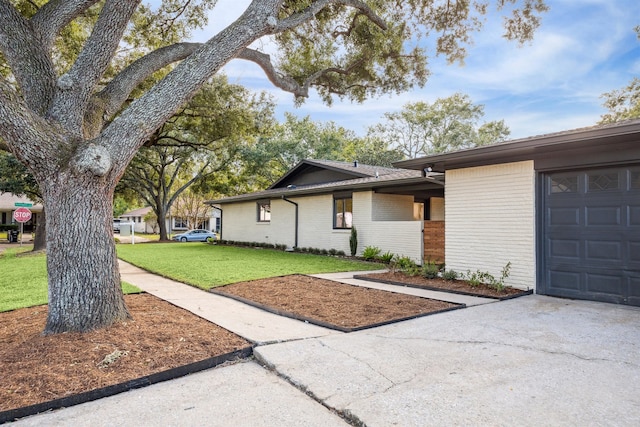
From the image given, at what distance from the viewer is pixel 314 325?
4.92m

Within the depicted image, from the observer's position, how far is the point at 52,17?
482cm

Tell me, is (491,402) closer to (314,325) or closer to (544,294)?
(314,325)

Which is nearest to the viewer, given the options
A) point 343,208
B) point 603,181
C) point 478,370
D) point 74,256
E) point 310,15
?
point 478,370

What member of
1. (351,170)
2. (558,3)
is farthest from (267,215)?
(558,3)

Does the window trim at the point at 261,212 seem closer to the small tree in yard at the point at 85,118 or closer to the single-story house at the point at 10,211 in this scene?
the small tree in yard at the point at 85,118

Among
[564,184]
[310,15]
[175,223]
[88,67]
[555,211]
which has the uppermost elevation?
[310,15]

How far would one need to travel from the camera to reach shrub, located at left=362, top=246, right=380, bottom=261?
498 inches

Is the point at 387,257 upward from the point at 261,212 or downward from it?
downward

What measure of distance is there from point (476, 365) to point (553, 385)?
62cm

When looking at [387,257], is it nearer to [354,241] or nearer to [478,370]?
[354,241]

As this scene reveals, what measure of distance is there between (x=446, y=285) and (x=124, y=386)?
6174mm

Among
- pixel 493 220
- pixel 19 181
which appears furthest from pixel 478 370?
pixel 19 181

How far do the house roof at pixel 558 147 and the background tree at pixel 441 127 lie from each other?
2914 centimetres

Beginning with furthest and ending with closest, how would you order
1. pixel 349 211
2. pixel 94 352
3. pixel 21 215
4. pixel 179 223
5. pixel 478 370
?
pixel 179 223
pixel 21 215
pixel 349 211
pixel 94 352
pixel 478 370
